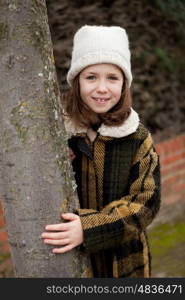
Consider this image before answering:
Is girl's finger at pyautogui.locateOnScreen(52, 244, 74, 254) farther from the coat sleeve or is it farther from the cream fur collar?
the cream fur collar

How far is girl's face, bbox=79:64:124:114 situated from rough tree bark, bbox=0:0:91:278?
1.06 feet

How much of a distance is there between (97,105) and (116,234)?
1.72 feet

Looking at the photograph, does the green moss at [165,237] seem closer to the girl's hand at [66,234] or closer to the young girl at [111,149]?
the young girl at [111,149]

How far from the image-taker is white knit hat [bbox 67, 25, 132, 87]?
1715 millimetres

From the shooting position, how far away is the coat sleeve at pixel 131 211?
156 cm

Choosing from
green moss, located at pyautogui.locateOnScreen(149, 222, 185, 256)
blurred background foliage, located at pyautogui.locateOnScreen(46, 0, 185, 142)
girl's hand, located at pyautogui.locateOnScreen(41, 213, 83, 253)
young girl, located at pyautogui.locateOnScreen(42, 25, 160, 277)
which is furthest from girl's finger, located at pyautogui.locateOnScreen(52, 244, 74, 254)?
green moss, located at pyautogui.locateOnScreen(149, 222, 185, 256)

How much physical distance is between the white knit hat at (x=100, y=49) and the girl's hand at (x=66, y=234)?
62 centimetres

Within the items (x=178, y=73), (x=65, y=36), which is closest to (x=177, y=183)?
(x=178, y=73)

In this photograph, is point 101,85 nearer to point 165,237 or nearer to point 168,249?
point 168,249

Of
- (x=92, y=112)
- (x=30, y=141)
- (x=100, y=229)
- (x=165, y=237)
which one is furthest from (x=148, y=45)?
(x=30, y=141)

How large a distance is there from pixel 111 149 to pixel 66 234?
487 mm

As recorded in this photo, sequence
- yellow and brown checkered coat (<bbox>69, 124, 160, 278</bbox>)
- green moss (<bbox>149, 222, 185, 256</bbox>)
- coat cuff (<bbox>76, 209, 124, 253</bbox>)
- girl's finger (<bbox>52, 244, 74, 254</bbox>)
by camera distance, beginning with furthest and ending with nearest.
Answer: green moss (<bbox>149, 222, 185, 256</bbox>) < yellow and brown checkered coat (<bbox>69, 124, 160, 278</bbox>) < coat cuff (<bbox>76, 209, 124, 253</bbox>) < girl's finger (<bbox>52, 244, 74, 254</bbox>)

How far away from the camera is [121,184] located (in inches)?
70.2

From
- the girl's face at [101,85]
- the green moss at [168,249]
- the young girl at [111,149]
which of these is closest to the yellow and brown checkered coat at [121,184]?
the young girl at [111,149]
